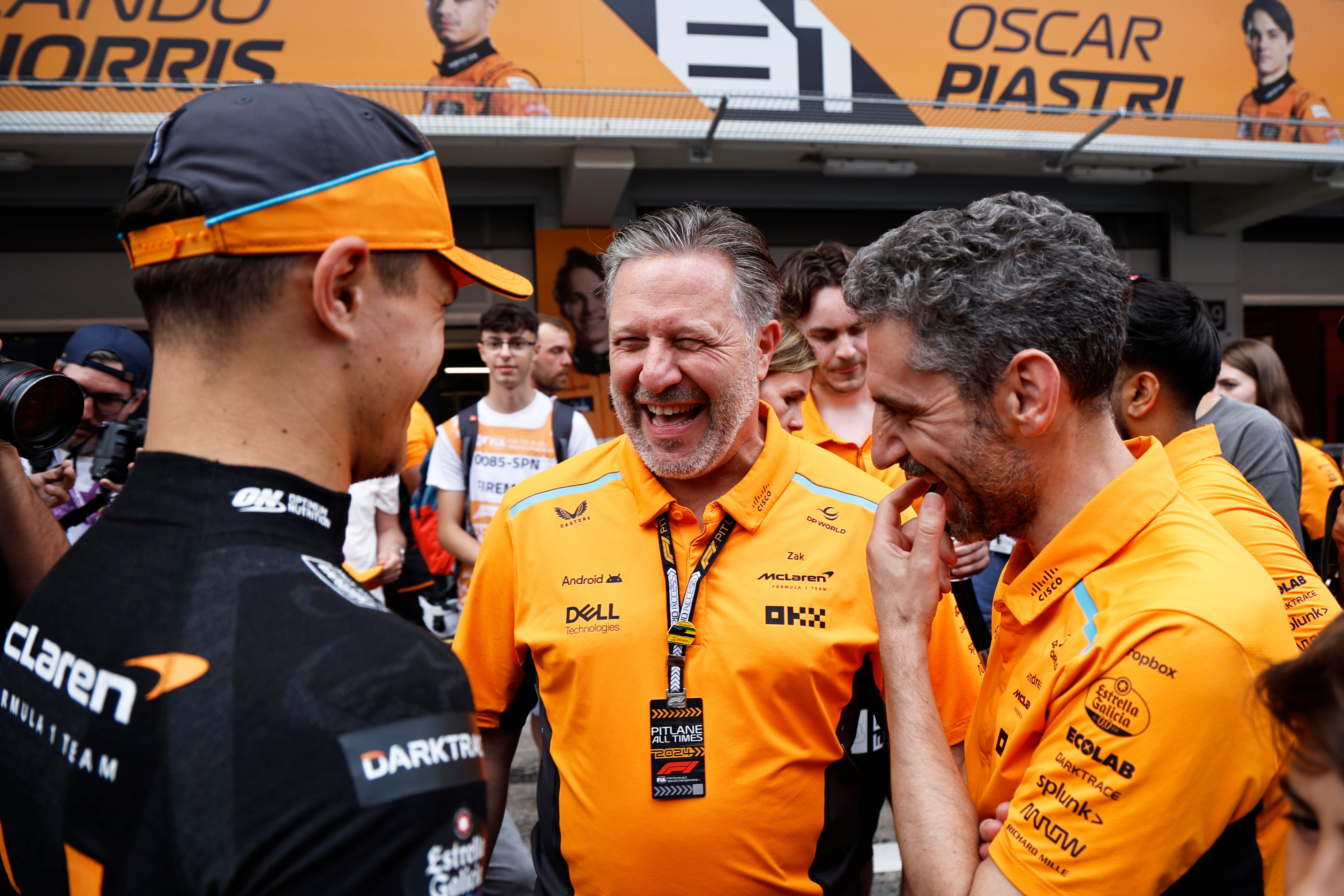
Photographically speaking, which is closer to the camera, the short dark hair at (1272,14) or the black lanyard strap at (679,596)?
the black lanyard strap at (679,596)

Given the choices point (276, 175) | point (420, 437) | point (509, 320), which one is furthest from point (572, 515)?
point (420, 437)

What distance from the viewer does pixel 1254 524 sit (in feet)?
6.86

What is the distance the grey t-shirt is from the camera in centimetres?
323

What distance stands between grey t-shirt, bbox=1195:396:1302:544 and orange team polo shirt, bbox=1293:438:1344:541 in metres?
1.48

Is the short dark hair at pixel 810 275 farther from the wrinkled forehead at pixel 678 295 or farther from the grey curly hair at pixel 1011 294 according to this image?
the grey curly hair at pixel 1011 294

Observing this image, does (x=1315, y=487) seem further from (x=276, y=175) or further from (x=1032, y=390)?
(x=276, y=175)

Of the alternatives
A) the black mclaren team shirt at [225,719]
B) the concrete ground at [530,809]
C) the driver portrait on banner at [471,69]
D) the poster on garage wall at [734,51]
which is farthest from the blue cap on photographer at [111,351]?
the driver portrait on banner at [471,69]

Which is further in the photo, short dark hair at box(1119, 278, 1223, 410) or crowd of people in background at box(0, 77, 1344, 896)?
short dark hair at box(1119, 278, 1223, 410)

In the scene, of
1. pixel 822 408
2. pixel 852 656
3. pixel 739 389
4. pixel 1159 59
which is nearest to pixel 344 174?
pixel 739 389

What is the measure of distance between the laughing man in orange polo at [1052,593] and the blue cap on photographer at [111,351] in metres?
3.15

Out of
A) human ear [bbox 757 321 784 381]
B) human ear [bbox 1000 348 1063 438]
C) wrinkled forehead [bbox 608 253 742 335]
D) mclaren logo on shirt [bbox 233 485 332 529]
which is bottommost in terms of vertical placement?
mclaren logo on shirt [bbox 233 485 332 529]

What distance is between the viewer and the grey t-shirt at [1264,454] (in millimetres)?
3234

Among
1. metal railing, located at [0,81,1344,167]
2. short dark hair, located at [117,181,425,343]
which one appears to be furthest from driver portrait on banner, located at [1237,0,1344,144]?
short dark hair, located at [117,181,425,343]

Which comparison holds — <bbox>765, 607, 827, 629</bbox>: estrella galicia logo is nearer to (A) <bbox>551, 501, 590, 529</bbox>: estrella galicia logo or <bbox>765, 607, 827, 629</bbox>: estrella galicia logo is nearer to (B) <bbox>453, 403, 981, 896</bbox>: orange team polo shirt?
(B) <bbox>453, 403, 981, 896</bbox>: orange team polo shirt
